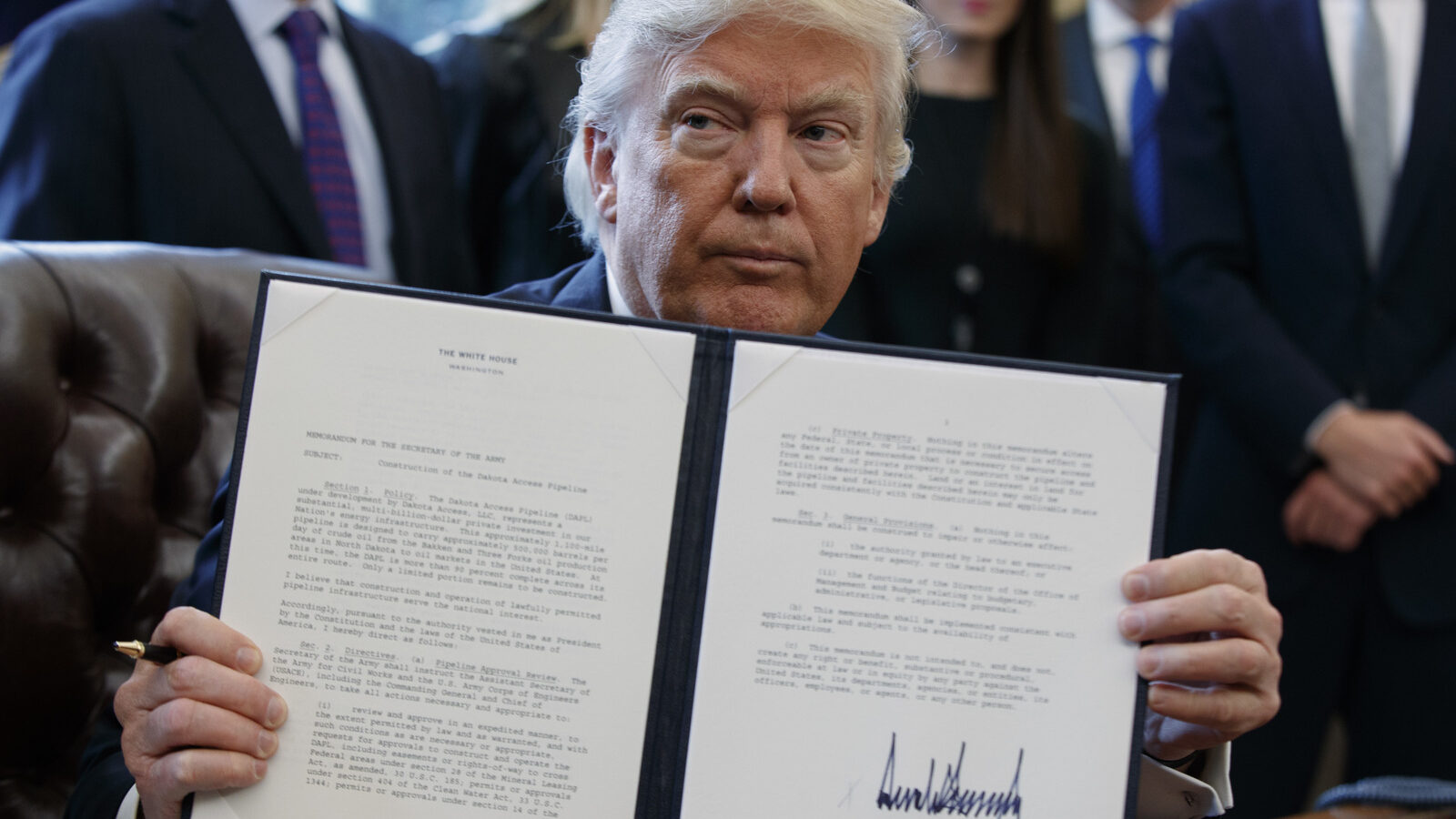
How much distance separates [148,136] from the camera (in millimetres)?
2172

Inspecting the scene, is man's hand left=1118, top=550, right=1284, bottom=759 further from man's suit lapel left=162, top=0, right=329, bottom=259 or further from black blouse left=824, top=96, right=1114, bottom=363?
man's suit lapel left=162, top=0, right=329, bottom=259

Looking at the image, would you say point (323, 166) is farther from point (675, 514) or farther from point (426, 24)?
point (675, 514)

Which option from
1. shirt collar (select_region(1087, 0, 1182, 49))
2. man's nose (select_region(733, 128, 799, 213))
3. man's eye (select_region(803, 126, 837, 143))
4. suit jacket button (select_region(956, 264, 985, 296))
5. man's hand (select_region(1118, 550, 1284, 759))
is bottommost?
man's hand (select_region(1118, 550, 1284, 759))

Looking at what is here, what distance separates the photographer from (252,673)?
107 centimetres

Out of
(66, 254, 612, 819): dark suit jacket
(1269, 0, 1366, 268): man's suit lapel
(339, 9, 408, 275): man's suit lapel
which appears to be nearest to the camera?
(66, 254, 612, 819): dark suit jacket

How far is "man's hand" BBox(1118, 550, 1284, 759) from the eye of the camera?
1.06m

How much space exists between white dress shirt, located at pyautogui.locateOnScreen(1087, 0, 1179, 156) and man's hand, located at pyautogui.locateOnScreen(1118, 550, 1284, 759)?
2.18 meters

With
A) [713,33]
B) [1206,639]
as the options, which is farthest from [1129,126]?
[1206,639]

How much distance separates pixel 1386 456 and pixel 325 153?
206 cm

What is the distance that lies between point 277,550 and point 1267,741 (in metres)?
1.97

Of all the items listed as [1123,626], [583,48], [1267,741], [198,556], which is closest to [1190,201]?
[1267,741]

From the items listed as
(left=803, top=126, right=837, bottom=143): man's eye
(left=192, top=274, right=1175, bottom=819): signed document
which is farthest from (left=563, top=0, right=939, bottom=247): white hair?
(left=192, top=274, right=1175, bottom=819): signed document

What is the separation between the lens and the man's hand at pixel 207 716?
1.05 metres
